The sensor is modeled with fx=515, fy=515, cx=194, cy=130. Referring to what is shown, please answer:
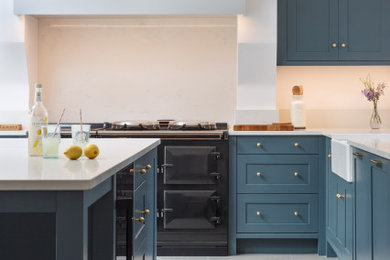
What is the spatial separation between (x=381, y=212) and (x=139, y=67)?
2.63 m

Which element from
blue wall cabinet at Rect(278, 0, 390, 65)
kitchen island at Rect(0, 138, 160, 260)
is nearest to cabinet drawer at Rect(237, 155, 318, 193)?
blue wall cabinet at Rect(278, 0, 390, 65)

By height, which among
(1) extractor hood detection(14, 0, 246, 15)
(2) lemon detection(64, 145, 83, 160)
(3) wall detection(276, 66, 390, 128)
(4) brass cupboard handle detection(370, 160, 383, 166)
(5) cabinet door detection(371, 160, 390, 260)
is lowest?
(5) cabinet door detection(371, 160, 390, 260)

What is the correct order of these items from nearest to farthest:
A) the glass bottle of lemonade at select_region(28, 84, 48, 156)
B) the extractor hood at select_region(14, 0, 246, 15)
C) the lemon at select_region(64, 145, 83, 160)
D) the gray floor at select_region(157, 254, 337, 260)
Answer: the lemon at select_region(64, 145, 83, 160), the glass bottle of lemonade at select_region(28, 84, 48, 156), the gray floor at select_region(157, 254, 337, 260), the extractor hood at select_region(14, 0, 246, 15)

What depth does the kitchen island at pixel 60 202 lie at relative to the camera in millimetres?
1319

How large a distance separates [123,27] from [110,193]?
9.37ft

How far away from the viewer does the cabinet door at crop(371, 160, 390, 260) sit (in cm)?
214

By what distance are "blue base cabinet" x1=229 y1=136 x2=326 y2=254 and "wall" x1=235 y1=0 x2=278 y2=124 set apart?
0.36 m

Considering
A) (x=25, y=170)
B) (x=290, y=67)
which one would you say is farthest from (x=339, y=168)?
(x=25, y=170)

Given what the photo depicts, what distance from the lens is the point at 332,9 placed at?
158 inches

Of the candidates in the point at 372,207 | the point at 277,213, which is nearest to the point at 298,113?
the point at 277,213

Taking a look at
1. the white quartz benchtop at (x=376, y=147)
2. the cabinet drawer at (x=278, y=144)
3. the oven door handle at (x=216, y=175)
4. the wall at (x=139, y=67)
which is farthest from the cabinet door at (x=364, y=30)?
the white quartz benchtop at (x=376, y=147)

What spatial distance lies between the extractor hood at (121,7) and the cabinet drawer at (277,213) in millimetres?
1454

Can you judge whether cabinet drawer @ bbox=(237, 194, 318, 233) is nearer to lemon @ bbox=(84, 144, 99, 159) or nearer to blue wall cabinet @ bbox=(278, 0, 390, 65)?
blue wall cabinet @ bbox=(278, 0, 390, 65)

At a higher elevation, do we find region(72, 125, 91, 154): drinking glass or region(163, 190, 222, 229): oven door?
region(72, 125, 91, 154): drinking glass
